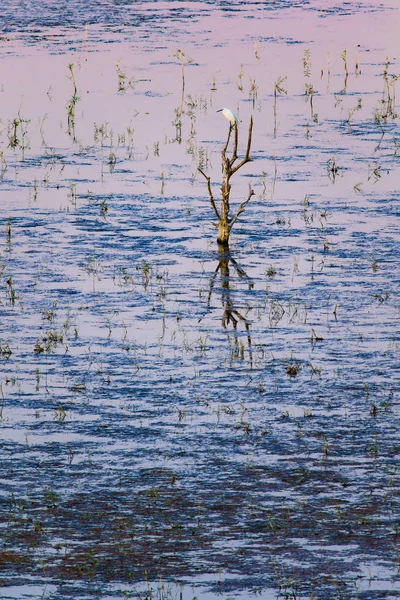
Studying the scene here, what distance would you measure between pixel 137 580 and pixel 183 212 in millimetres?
9225

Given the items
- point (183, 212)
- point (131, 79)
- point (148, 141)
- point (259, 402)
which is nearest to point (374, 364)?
point (259, 402)

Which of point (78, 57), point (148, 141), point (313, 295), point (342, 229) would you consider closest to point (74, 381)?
point (313, 295)

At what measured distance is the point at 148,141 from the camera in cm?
1947

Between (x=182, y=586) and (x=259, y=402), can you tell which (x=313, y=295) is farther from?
(x=182, y=586)

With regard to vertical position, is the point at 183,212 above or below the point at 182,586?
above

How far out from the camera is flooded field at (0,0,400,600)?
691 centimetres

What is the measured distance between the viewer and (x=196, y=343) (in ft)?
35.1

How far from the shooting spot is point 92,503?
752 centimetres

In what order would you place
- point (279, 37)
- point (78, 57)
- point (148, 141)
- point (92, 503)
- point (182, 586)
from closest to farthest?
point (182, 586) → point (92, 503) → point (148, 141) → point (78, 57) → point (279, 37)

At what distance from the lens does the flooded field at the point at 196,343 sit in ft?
22.7

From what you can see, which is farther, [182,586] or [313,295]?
[313,295]

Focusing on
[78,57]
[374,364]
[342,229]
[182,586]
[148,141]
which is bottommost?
[182,586]

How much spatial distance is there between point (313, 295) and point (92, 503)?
510 cm

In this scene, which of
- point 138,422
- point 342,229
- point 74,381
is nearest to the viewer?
point 138,422
